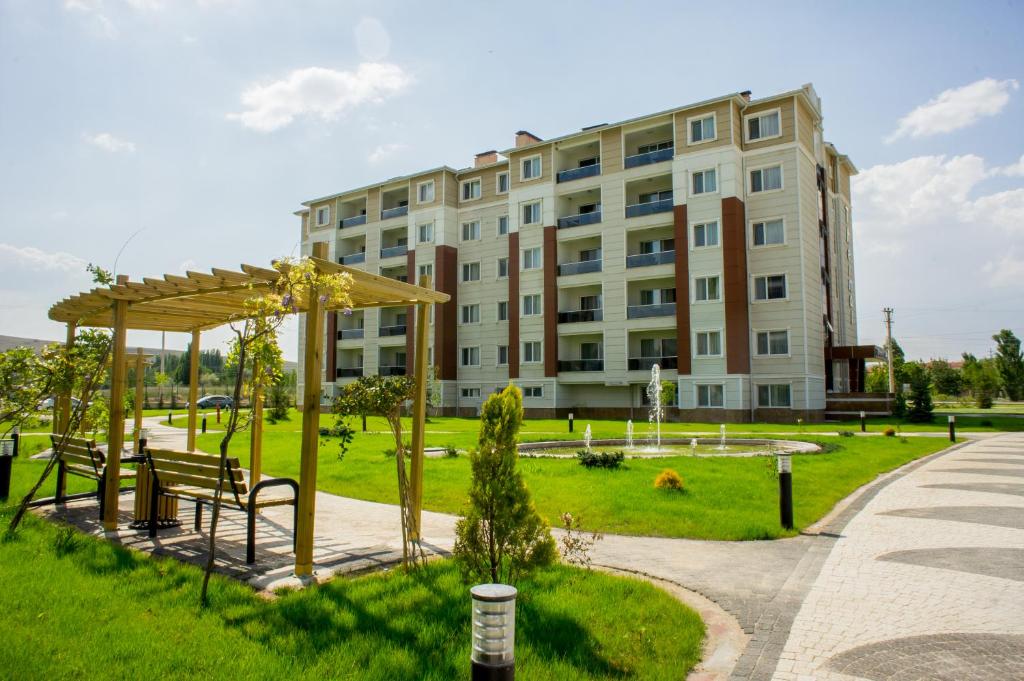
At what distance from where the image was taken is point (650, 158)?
37.6 m

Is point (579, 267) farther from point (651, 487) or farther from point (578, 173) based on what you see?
point (651, 487)

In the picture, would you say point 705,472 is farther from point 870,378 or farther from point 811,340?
point 870,378

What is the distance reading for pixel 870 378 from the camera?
70.9 metres

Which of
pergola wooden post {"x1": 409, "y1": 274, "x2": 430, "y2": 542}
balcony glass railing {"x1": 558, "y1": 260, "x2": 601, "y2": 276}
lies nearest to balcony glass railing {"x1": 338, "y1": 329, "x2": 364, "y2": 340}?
balcony glass railing {"x1": 558, "y1": 260, "x2": 601, "y2": 276}

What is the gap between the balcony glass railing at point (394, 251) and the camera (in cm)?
4809

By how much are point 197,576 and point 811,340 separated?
110 ft

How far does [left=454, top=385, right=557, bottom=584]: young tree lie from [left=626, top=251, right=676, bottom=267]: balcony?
3249 centimetres

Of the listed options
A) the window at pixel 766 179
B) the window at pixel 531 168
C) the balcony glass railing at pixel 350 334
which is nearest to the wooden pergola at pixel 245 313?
the window at pixel 766 179

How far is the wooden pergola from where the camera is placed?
645 cm

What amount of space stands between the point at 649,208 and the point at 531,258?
824 cm

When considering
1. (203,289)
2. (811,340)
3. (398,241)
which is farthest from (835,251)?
(203,289)

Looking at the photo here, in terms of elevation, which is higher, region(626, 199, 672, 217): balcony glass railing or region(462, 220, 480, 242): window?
region(462, 220, 480, 242): window

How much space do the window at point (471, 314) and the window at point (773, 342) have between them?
18750 mm

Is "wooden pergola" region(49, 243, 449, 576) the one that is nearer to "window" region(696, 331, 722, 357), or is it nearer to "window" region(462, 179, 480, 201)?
"window" region(696, 331, 722, 357)
